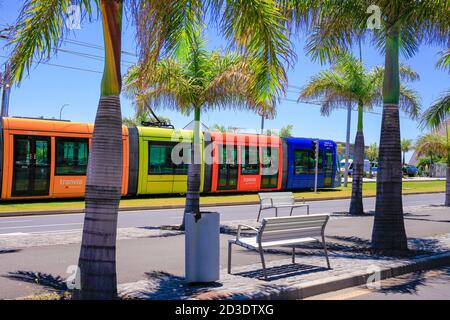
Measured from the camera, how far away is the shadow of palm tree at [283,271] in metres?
7.19

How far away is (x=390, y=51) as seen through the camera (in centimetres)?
951

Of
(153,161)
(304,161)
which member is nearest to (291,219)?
(153,161)

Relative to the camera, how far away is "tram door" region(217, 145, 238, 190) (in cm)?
2566

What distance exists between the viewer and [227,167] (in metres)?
25.9

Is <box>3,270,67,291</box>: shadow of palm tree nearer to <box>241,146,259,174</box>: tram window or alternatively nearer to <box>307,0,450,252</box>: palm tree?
<box>307,0,450,252</box>: palm tree

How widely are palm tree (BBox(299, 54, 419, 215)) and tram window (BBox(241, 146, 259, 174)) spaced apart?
27.5 ft

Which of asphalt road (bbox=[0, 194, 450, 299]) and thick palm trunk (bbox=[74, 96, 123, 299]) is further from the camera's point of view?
asphalt road (bbox=[0, 194, 450, 299])

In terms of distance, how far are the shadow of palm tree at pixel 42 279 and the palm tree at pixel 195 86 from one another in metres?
5.17

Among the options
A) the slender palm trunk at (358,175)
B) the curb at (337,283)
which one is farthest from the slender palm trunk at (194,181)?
the slender palm trunk at (358,175)

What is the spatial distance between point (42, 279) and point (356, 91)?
1395 centimetres

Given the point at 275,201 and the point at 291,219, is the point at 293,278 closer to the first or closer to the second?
the point at 291,219

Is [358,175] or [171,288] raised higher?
[358,175]

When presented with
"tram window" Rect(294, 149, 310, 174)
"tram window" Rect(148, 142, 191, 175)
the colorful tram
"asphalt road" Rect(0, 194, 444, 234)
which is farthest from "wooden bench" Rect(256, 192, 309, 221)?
"tram window" Rect(294, 149, 310, 174)

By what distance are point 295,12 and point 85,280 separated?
20.6 ft
